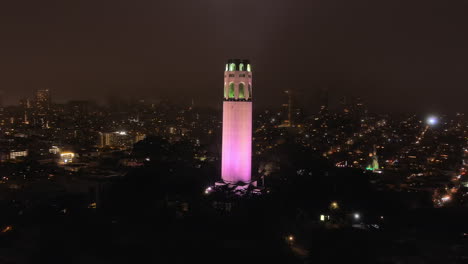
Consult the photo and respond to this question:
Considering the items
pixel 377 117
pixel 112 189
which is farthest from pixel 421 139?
pixel 112 189

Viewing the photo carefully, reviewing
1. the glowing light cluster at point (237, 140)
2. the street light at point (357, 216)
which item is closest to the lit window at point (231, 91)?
the glowing light cluster at point (237, 140)

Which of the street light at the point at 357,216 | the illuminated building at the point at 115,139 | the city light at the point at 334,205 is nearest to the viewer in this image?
the street light at the point at 357,216

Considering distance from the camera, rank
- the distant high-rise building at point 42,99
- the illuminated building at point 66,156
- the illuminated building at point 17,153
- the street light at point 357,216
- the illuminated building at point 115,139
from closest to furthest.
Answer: the street light at point 357,216
the illuminated building at point 17,153
the illuminated building at point 66,156
the illuminated building at point 115,139
the distant high-rise building at point 42,99

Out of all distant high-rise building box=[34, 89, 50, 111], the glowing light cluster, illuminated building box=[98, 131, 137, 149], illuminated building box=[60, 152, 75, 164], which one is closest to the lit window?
the glowing light cluster

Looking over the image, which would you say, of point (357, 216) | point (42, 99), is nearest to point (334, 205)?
point (357, 216)

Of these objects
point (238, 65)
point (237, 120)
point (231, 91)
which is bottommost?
point (237, 120)

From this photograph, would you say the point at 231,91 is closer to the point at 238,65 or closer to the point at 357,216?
the point at 238,65

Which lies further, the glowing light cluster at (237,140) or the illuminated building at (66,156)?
the illuminated building at (66,156)

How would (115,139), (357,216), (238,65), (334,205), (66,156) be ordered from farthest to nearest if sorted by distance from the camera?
(115,139) → (66,156) → (238,65) → (334,205) → (357,216)

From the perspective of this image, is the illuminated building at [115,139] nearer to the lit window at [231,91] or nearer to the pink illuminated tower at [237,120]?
the pink illuminated tower at [237,120]

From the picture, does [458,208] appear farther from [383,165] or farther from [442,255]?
[383,165]
